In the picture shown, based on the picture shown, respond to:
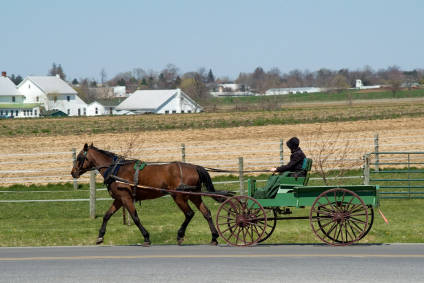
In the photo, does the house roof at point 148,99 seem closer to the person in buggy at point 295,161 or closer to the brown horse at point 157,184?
the brown horse at point 157,184

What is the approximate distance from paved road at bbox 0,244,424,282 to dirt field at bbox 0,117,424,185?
1585 cm

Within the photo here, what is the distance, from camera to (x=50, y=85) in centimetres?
12712

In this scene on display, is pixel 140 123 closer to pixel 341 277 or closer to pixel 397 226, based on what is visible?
pixel 397 226

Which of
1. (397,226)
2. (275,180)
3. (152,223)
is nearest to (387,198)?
(397,226)

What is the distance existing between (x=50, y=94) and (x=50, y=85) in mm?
3781

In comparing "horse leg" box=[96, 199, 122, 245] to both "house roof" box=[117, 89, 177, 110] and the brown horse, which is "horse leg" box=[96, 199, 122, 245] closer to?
the brown horse

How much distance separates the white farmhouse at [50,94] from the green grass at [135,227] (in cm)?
10428

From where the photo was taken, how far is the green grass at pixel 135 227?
46.8ft

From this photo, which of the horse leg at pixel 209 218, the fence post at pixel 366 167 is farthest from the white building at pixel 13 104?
the horse leg at pixel 209 218

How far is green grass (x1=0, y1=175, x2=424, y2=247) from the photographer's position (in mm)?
14258

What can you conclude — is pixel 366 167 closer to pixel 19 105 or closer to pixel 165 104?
pixel 165 104

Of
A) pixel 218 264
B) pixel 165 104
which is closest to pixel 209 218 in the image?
pixel 218 264

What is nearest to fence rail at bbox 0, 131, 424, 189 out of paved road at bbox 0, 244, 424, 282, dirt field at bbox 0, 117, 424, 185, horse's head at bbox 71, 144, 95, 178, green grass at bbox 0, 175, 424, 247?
dirt field at bbox 0, 117, 424, 185

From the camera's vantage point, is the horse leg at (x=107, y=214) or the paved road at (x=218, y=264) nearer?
the paved road at (x=218, y=264)
